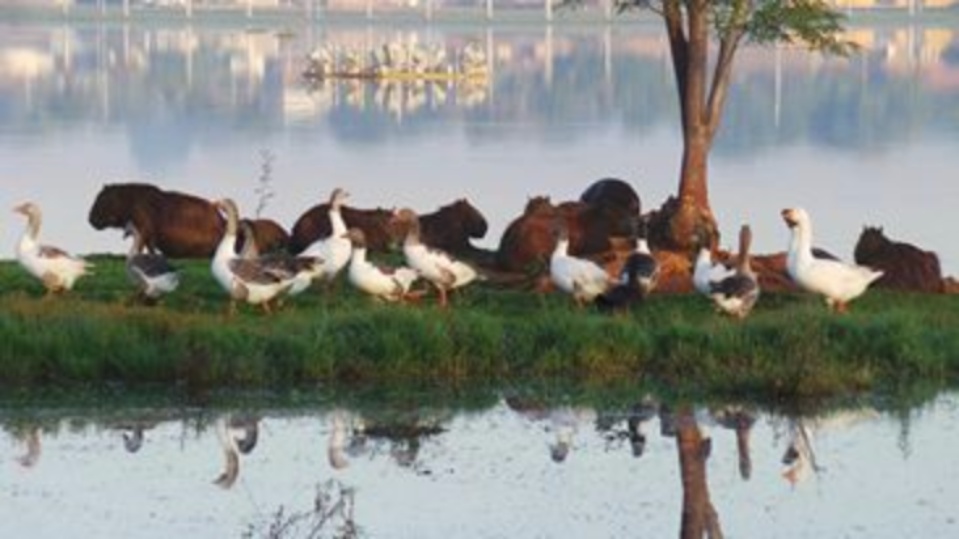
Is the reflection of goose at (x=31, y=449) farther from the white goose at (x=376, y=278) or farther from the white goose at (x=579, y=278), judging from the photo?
the white goose at (x=579, y=278)

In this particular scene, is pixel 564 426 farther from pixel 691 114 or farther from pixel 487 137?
pixel 487 137

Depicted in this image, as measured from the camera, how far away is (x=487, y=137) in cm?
7238

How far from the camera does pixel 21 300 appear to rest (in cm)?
2569

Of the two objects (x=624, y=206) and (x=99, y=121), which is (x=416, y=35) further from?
(x=624, y=206)

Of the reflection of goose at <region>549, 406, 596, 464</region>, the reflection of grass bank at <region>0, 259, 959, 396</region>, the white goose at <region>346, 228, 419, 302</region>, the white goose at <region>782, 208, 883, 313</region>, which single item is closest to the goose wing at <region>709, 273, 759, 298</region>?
the reflection of grass bank at <region>0, 259, 959, 396</region>

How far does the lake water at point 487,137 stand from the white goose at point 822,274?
400 inches

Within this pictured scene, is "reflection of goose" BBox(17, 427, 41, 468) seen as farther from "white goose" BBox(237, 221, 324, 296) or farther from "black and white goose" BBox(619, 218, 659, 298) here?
"black and white goose" BBox(619, 218, 659, 298)

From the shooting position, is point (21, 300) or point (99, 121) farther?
point (99, 121)

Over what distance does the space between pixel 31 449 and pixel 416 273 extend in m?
5.88

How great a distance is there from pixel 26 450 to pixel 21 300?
4.14 m

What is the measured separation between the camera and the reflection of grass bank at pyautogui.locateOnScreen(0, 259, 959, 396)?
24.0m

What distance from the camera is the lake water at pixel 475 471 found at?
1938 centimetres

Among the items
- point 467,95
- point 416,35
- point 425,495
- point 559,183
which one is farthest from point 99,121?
point 416,35

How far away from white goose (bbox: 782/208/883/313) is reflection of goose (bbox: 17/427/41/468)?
24.6 ft
